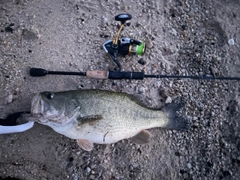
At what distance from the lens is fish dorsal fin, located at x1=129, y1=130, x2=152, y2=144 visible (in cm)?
334

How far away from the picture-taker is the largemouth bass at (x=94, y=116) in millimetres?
2992

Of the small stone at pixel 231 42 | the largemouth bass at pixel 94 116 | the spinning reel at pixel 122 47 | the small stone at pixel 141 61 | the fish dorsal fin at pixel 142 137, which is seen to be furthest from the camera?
the small stone at pixel 231 42

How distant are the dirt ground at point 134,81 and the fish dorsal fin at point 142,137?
6.1 inches

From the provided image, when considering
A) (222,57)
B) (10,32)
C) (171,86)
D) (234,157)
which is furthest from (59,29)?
(234,157)

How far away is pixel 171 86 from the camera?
377 cm

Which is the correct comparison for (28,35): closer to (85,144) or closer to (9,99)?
(9,99)

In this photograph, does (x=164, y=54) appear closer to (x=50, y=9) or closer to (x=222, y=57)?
(x=222, y=57)

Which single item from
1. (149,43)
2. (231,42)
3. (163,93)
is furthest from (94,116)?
(231,42)

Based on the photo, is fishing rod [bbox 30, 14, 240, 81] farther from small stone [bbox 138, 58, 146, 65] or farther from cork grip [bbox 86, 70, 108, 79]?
small stone [bbox 138, 58, 146, 65]

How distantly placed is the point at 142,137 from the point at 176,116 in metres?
0.43

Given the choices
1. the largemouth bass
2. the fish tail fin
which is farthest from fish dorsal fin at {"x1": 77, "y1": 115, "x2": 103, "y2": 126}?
the fish tail fin

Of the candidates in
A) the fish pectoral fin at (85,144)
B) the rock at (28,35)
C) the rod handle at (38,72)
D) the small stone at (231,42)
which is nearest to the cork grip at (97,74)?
the rod handle at (38,72)

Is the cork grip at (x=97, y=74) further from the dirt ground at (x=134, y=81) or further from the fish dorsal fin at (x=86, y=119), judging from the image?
the fish dorsal fin at (x=86, y=119)

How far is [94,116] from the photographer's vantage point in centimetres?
307
